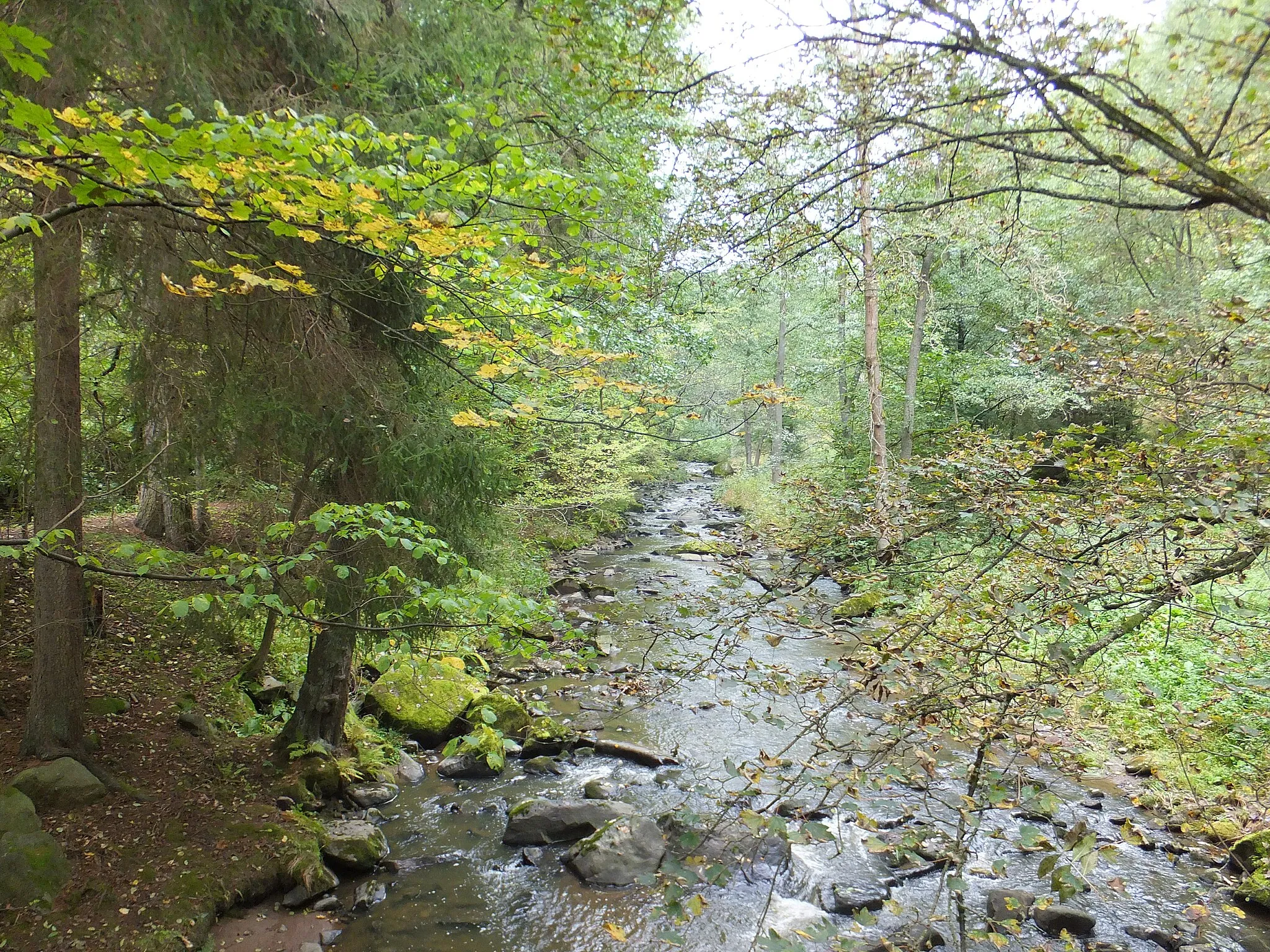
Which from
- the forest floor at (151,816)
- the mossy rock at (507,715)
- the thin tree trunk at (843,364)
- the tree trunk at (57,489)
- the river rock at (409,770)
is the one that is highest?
the thin tree trunk at (843,364)

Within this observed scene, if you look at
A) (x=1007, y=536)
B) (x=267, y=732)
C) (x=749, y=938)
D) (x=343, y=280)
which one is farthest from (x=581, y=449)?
(x=1007, y=536)

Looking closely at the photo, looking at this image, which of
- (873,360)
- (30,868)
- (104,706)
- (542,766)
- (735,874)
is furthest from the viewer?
(873,360)

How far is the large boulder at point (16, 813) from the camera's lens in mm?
4461

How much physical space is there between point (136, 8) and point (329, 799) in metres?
6.43

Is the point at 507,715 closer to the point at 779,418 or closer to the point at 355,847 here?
the point at 355,847

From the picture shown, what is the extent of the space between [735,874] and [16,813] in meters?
5.22

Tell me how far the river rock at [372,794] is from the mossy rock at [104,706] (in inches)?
86.9

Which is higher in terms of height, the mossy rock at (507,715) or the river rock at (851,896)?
the mossy rock at (507,715)

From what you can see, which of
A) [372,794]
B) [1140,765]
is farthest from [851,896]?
[372,794]

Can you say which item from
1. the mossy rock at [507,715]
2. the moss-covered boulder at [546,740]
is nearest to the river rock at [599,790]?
the moss-covered boulder at [546,740]

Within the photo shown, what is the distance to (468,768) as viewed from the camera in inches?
307

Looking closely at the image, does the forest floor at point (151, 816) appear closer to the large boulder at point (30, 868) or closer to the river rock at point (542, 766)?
the large boulder at point (30, 868)

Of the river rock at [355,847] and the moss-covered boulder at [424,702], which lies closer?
the river rock at [355,847]

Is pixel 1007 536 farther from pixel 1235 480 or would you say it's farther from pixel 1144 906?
pixel 1144 906
